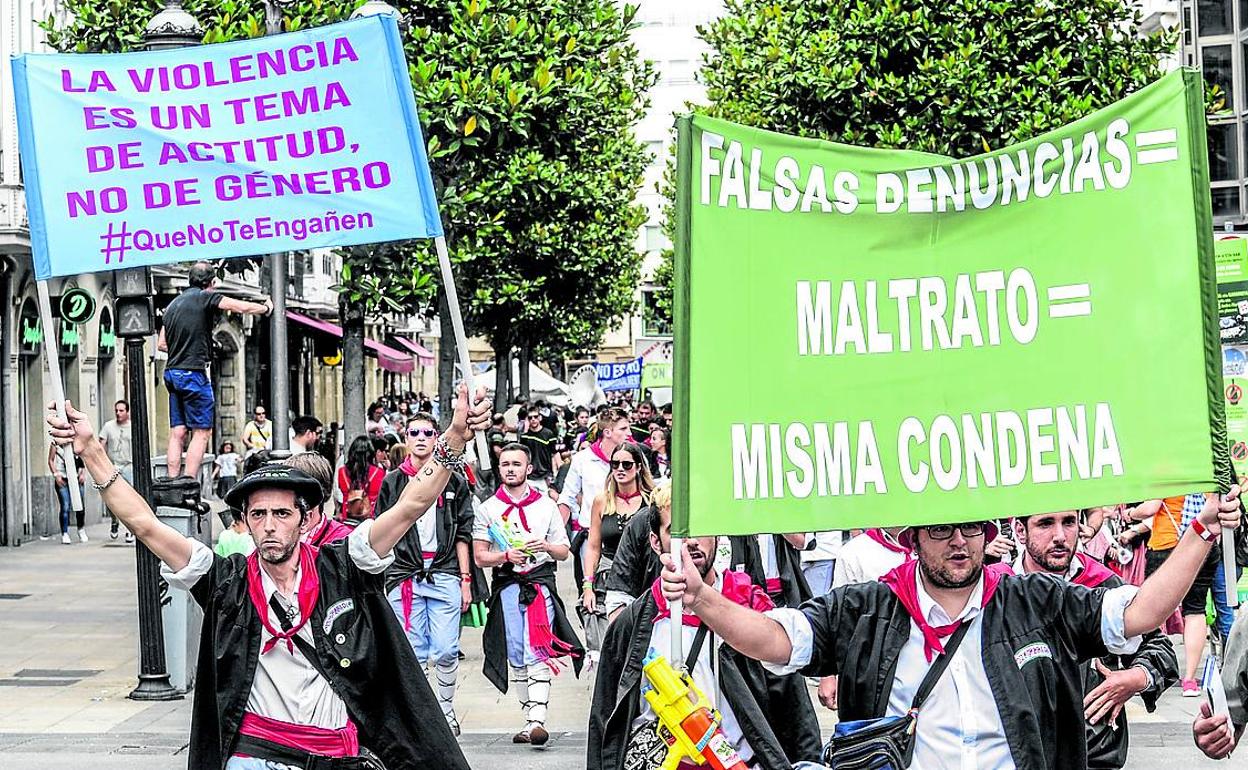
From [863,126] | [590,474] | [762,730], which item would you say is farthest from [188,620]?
[863,126]

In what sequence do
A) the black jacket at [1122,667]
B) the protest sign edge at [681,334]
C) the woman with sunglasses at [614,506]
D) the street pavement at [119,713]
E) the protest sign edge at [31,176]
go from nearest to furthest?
the protest sign edge at [681,334], the black jacket at [1122,667], the protest sign edge at [31,176], the street pavement at [119,713], the woman with sunglasses at [614,506]

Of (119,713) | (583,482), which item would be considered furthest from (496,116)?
(119,713)

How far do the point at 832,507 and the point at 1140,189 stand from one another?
1.12 meters

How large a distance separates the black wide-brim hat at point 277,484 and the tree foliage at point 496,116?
11537mm

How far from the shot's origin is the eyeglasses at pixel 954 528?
493 cm

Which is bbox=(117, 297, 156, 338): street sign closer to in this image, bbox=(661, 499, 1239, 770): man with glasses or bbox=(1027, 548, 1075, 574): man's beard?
bbox=(1027, 548, 1075, 574): man's beard

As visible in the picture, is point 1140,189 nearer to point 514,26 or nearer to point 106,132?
point 106,132

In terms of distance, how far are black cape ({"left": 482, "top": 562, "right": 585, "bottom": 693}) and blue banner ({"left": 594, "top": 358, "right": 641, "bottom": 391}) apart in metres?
32.8

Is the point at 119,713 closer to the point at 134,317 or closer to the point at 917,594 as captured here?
the point at 134,317

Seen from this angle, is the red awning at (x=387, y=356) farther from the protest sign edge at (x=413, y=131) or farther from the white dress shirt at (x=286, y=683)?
the white dress shirt at (x=286, y=683)

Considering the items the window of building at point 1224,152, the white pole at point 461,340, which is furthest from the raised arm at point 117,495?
the window of building at point 1224,152

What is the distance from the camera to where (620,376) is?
4691 centimetres

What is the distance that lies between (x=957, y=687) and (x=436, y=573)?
6.66m

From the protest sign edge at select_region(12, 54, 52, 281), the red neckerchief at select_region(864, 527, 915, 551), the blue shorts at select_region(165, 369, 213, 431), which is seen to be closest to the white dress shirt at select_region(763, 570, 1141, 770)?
Answer: the protest sign edge at select_region(12, 54, 52, 281)
